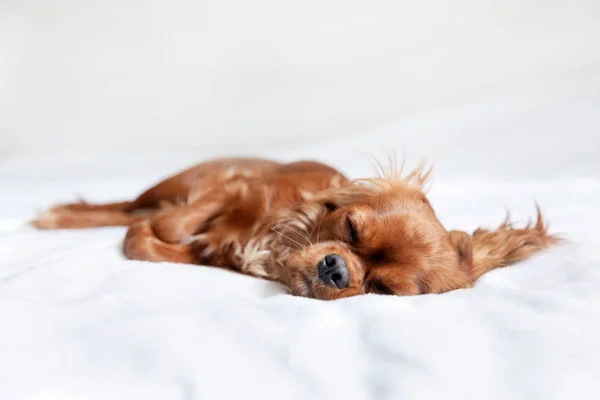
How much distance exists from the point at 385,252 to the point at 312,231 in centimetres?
32

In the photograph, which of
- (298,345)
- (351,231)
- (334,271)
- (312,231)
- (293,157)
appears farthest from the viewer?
(293,157)

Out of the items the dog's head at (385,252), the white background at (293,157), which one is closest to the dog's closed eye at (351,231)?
the dog's head at (385,252)

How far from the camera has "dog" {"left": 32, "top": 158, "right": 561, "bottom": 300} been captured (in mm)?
1525

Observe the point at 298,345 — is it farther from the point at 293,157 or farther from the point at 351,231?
the point at 293,157

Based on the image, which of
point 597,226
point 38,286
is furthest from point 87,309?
point 597,226

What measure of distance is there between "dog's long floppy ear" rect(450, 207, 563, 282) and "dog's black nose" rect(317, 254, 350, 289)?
358mm

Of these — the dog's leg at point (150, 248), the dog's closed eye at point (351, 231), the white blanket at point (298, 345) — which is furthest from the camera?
the dog's leg at point (150, 248)

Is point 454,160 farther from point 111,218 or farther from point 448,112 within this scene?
point 111,218

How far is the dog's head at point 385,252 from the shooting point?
150 cm

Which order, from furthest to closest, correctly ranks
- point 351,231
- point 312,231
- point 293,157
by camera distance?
point 293,157, point 312,231, point 351,231

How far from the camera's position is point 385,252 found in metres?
1.55

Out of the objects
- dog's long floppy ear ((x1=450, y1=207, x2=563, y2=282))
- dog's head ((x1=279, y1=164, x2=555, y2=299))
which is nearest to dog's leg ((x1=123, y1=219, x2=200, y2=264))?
dog's head ((x1=279, y1=164, x2=555, y2=299))

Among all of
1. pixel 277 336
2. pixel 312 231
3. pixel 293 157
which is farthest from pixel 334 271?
pixel 293 157

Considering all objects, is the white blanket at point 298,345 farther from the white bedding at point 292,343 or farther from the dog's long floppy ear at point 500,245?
the dog's long floppy ear at point 500,245
